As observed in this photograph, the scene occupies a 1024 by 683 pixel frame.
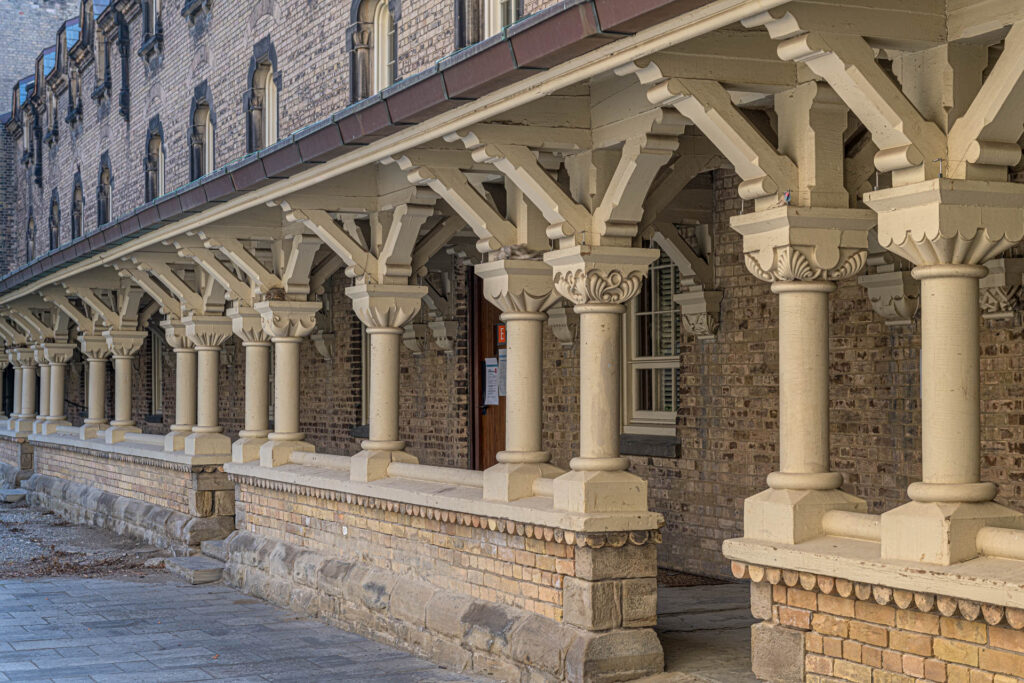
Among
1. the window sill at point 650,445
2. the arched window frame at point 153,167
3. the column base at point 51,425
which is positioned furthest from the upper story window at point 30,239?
the window sill at point 650,445

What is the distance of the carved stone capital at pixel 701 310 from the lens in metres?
10.1

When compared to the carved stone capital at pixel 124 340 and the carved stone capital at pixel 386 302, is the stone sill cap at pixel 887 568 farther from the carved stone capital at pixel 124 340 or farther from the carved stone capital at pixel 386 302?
the carved stone capital at pixel 124 340

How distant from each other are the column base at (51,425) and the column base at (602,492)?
1598cm

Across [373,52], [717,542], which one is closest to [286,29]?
[373,52]

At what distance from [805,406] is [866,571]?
2.97ft

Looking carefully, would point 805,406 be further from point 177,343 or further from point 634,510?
point 177,343

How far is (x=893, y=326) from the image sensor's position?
865 cm

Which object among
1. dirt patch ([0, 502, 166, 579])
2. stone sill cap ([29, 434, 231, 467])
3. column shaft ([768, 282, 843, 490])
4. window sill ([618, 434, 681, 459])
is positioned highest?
column shaft ([768, 282, 843, 490])

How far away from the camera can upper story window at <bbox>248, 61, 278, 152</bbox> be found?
631 inches

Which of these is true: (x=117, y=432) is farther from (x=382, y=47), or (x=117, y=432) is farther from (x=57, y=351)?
(x=382, y=47)

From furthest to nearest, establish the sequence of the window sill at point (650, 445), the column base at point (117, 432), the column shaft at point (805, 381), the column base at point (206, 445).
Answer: the column base at point (117, 432), the column base at point (206, 445), the window sill at point (650, 445), the column shaft at point (805, 381)

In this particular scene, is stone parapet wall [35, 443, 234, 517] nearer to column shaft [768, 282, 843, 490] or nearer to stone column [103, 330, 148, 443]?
stone column [103, 330, 148, 443]

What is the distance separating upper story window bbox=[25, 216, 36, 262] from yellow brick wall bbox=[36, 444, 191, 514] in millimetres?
11227

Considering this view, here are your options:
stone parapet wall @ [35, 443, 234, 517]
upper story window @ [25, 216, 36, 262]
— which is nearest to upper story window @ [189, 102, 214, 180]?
stone parapet wall @ [35, 443, 234, 517]
